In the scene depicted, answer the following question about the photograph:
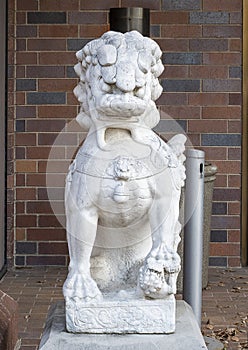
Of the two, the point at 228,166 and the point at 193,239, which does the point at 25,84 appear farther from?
the point at 193,239

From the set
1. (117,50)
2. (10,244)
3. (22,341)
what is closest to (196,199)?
(22,341)

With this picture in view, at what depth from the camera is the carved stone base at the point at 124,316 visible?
2.90 meters

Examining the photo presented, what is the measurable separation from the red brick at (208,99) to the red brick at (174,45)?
1.30 feet

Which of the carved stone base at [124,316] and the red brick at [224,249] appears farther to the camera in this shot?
the red brick at [224,249]

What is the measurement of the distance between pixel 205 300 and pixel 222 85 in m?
1.96

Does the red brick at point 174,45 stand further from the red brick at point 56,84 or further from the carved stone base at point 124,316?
the carved stone base at point 124,316

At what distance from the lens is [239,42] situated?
6.89 m

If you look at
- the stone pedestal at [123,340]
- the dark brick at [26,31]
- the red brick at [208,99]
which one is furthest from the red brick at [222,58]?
the stone pedestal at [123,340]

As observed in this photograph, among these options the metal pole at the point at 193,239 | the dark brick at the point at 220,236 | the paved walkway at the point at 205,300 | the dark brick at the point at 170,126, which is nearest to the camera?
the metal pole at the point at 193,239

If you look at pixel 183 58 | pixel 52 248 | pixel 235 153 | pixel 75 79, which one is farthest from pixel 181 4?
pixel 52 248

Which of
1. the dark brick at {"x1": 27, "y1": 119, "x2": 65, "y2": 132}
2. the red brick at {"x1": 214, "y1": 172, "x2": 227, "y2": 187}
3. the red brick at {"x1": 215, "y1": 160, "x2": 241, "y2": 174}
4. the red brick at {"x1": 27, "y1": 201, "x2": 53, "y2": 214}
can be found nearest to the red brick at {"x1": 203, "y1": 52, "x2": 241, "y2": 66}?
the red brick at {"x1": 215, "y1": 160, "x2": 241, "y2": 174}

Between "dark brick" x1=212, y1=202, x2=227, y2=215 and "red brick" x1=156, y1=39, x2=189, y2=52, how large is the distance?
1347 millimetres

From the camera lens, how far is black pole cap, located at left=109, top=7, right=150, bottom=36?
19.9ft

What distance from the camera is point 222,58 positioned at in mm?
6895
